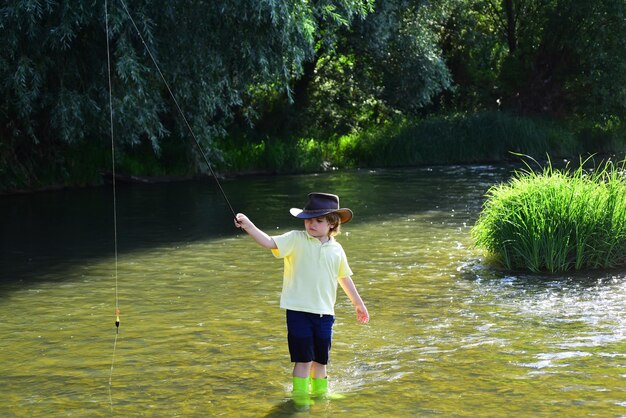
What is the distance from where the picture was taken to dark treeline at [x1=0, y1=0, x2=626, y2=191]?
18422mm

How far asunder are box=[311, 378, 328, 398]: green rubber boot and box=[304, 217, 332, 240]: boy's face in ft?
3.13

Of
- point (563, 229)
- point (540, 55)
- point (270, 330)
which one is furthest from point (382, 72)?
point (270, 330)

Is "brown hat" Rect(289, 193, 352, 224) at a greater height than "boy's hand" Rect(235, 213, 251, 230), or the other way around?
"brown hat" Rect(289, 193, 352, 224)

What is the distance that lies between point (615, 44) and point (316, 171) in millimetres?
12503

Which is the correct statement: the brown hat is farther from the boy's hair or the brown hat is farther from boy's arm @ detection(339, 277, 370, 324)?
boy's arm @ detection(339, 277, 370, 324)

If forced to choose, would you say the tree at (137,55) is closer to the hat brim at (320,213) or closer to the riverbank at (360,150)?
the riverbank at (360,150)

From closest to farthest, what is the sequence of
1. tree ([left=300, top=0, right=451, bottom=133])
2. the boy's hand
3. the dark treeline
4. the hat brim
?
the boy's hand
the hat brim
the dark treeline
tree ([left=300, top=0, right=451, bottom=133])

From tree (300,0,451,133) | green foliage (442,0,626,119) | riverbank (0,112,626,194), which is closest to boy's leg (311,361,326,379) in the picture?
riverbank (0,112,626,194)

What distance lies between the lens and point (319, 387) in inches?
263

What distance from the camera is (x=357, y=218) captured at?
1688 cm

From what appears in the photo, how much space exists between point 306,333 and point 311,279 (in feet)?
1.11

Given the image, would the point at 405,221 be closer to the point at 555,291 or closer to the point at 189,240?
the point at 189,240

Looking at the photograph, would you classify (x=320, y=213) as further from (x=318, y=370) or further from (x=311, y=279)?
(x=318, y=370)

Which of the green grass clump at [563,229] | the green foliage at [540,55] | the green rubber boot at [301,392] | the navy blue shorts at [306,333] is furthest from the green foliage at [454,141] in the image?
the navy blue shorts at [306,333]
